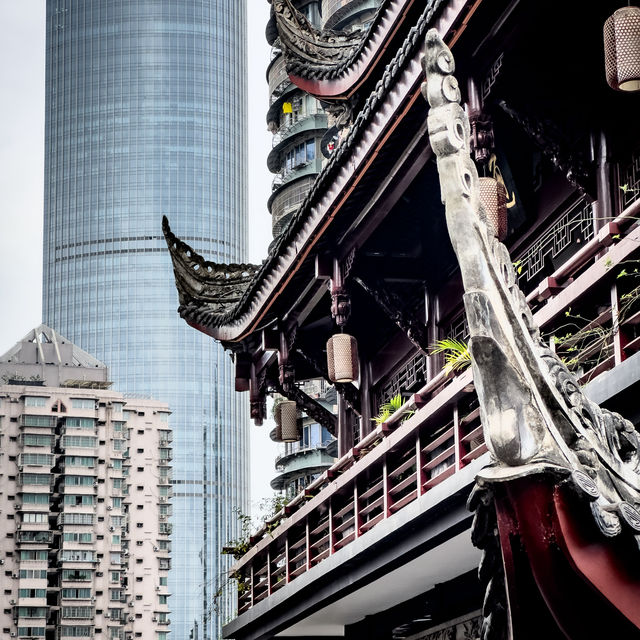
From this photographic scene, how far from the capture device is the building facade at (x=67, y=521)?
74.9m

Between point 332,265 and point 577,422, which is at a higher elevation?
point 332,265

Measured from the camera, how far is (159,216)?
126 m

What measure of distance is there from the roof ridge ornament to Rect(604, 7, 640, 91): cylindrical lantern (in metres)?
3.46

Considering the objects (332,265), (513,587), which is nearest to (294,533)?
(332,265)

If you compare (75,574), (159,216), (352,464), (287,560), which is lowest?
(287,560)

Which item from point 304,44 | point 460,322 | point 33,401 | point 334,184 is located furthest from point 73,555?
point 334,184

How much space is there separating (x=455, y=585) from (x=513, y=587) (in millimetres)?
7084

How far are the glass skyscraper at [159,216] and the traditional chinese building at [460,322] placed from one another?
10252 centimetres

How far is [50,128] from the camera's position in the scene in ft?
428

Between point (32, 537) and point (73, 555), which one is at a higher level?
point (32, 537)

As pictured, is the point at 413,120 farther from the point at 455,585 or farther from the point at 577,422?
the point at 577,422

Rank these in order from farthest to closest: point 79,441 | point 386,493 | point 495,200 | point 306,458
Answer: point 79,441, point 306,458, point 386,493, point 495,200

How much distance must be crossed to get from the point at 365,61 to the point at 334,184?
231cm

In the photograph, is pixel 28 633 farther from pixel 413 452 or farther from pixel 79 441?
pixel 413 452
